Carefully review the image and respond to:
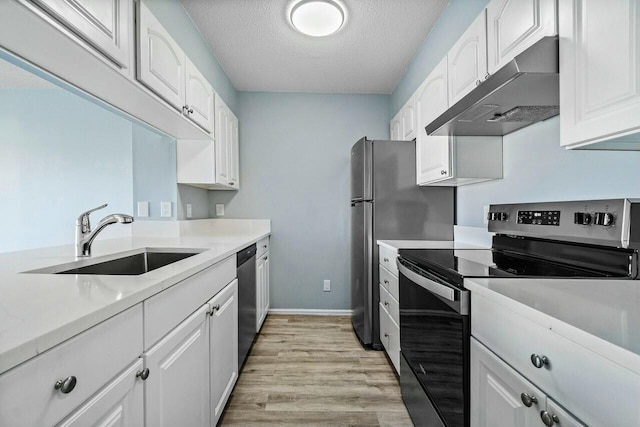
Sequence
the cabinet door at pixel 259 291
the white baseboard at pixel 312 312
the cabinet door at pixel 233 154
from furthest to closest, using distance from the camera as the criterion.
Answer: the white baseboard at pixel 312 312, the cabinet door at pixel 233 154, the cabinet door at pixel 259 291

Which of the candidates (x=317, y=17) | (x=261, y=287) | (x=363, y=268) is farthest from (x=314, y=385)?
(x=317, y=17)

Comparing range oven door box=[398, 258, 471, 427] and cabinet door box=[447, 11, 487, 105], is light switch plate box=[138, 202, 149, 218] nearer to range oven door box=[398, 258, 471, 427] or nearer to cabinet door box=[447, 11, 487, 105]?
range oven door box=[398, 258, 471, 427]

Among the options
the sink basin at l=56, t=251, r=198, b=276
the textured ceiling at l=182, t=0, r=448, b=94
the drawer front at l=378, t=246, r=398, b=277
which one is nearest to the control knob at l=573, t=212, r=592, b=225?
the drawer front at l=378, t=246, r=398, b=277

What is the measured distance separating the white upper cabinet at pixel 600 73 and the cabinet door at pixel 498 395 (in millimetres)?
713

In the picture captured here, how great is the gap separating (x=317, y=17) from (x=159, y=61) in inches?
43.2

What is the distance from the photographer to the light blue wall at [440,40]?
177 centimetres

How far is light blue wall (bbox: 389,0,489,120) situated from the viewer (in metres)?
1.77

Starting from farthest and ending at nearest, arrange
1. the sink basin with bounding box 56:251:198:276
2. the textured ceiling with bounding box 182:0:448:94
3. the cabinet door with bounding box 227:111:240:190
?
the cabinet door with bounding box 227:111:240:190 < the textured ceiling with bounding box 182:0:448:94 < the sink basin with bounding box 56:251:198:276

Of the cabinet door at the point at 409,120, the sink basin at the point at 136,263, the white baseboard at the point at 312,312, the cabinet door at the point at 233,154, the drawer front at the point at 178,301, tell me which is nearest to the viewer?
the drawer front at the point at 178,301

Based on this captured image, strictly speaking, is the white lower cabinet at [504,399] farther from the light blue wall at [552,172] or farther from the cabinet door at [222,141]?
the cabinet door at [222,141]

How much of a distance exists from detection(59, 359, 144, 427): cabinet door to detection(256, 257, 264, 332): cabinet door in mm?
1756

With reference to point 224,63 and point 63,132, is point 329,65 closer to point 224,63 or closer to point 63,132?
point 224,63

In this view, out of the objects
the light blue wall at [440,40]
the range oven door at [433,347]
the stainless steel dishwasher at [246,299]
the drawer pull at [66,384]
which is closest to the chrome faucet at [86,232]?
the stainless steel dishwasher at [246,299]

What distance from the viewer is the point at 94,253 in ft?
4.76
